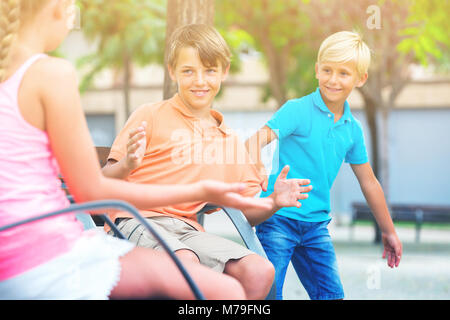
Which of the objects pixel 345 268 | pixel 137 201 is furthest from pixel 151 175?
pixel 345 268

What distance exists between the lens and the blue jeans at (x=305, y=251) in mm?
3084

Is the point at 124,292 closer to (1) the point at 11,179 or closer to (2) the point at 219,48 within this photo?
(1) the point at 11,179

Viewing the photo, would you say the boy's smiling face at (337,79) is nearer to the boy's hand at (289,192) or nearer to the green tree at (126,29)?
the boy's hand at (289,192)

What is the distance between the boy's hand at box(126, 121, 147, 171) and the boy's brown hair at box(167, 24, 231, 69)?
0.58m

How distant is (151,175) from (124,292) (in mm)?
879

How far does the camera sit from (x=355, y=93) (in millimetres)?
22391

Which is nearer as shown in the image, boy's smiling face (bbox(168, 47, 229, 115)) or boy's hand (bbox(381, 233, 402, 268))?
boy's smiling face (bbox(168, 47, 229, 115))

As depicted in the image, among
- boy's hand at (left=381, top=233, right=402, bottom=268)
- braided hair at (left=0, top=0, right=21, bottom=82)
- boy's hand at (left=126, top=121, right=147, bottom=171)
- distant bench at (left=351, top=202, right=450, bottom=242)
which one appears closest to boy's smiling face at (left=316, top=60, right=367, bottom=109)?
boy's hand at (left=381, top=233, right=402, bottom=268)

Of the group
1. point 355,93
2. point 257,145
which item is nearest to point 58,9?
point 257,145

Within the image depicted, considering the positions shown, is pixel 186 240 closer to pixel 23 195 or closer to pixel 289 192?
pixel 289 192

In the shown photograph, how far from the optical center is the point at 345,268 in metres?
7.50

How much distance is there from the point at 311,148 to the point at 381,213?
44 cm

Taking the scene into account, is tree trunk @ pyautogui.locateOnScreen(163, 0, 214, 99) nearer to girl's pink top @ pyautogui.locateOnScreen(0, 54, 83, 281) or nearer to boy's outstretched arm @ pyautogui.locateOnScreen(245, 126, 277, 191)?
boy's outstretched arm @ pyautogui.locateOnScreen(245, 126, 277, 191)

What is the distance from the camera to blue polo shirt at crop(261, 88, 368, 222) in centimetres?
311
